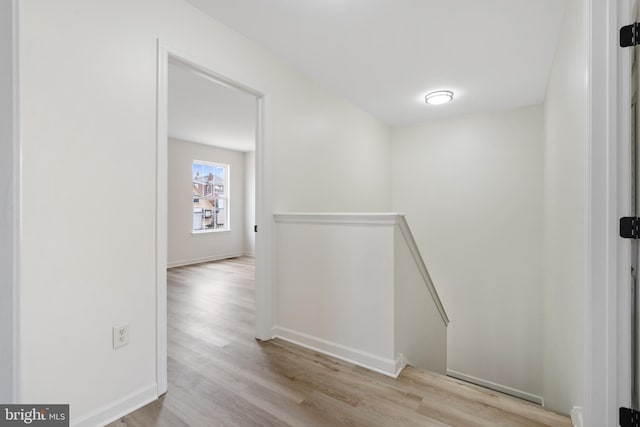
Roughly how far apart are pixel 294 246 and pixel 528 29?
2.46m

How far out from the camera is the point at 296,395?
1672 millimetres

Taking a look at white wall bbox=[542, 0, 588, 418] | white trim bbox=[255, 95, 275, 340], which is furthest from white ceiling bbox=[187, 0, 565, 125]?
white trim bbox=[255, 95, 275, 340]

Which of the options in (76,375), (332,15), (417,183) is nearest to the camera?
(76,375)

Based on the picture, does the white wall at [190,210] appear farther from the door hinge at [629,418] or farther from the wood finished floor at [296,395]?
the door hinge at [629,418]

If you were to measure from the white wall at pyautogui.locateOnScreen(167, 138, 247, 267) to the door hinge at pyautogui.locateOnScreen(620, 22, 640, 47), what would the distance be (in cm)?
589

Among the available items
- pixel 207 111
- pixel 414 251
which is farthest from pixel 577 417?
pixel 207 111

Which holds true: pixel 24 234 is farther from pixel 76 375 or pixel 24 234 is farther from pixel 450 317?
pixel 450 317

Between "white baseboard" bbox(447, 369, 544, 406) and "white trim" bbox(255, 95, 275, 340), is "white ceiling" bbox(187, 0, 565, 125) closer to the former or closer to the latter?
"white trim" bbox(255, 95, 275, 340)

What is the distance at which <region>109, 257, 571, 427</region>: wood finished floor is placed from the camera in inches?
58.2

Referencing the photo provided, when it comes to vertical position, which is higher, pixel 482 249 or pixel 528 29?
pixel 528 29

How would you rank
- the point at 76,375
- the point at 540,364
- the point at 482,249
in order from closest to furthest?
the point at 76,375
the point at 540,364
the point at 482,249

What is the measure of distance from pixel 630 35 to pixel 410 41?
1522 mm

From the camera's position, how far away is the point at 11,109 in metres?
1.17

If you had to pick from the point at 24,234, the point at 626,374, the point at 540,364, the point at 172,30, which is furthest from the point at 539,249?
the point at 24,234
